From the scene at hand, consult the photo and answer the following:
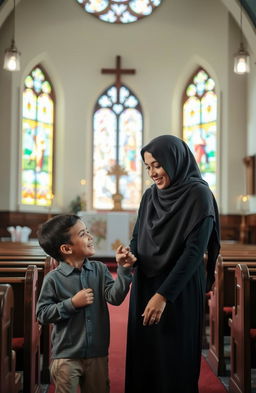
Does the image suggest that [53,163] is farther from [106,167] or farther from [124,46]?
[124,46]

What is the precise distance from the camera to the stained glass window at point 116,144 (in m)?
12.9

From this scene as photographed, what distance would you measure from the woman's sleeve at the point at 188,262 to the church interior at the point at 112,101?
953cm

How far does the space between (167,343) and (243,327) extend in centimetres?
106

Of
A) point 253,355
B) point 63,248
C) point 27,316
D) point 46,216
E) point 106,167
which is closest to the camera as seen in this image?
point 63,248

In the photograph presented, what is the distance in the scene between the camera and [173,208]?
84.2 inches

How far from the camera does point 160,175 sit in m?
2.16

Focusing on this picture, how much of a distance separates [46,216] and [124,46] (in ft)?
14.7

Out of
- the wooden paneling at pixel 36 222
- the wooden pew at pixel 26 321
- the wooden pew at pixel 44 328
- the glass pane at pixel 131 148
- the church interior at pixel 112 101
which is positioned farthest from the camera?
the glass pane at pixel 131 148

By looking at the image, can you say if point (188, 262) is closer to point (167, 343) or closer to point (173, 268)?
point (173, 268)

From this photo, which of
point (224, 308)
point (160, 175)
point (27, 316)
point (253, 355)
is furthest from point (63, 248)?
point (224, 308)

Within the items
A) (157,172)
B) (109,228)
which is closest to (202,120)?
(109,228)

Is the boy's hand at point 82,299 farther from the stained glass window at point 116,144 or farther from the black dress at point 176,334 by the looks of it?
the stained glass window at point 116,144

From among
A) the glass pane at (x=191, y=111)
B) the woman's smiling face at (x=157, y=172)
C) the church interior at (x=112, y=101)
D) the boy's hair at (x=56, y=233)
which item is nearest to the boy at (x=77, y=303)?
the boy's hair at (x=56, y=233)

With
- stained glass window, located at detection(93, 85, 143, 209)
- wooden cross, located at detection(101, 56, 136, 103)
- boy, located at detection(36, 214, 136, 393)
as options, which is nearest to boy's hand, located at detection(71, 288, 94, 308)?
boy, located at detection(36, 214, 136, 393)
